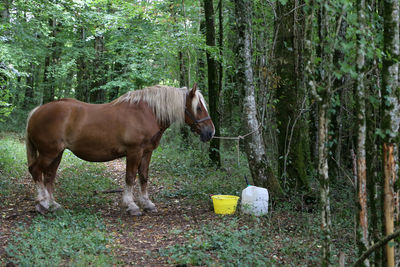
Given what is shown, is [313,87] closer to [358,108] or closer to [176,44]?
[358,108]

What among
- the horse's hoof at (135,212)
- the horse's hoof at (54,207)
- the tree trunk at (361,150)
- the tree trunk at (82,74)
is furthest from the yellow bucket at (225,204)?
the tree trunk at (82,74)

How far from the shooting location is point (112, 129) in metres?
6.35

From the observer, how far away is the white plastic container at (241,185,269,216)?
5773 millimetres

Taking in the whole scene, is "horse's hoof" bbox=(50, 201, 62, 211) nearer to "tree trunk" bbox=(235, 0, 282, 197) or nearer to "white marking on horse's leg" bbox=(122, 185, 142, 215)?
"white marking on horse's leg" bbox=(122, 185, 142, 215)

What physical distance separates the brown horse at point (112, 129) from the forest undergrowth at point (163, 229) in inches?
24.2

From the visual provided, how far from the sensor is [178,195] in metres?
7.70

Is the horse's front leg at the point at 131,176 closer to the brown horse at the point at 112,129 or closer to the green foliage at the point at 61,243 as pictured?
the brown horse at the point at 112,129

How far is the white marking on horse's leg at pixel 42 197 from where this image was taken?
→ 6.17 metres

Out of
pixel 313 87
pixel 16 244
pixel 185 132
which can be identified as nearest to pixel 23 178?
pixel 16 244

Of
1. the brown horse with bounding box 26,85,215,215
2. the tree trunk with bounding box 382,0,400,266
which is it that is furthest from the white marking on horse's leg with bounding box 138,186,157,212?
the tree trunk with bounding box 382,0,400,266

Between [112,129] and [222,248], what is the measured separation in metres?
3.02

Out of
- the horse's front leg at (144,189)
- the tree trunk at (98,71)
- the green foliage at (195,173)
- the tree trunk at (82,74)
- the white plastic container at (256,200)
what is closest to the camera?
the white plastic container at (256,200)

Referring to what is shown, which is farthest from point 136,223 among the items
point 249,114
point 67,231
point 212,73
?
point 212,73

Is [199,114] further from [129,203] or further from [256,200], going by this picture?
[129,203]
